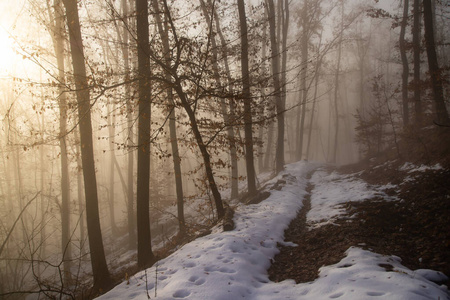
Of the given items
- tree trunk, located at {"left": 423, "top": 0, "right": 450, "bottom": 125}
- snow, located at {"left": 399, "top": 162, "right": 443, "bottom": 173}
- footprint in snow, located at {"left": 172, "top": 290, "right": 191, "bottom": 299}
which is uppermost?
tree trunk, located at {"left": 423, "top": 0, "right": 450, "bottom": 125}

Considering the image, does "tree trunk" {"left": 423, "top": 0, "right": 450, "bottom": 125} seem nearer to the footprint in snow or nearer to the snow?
the snow

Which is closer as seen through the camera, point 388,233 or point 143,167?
point 388,233

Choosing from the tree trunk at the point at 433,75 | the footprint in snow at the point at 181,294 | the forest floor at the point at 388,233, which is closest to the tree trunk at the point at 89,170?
the footprint in snow at the point at 181,294

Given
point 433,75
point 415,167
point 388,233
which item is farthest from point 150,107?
point 433,75

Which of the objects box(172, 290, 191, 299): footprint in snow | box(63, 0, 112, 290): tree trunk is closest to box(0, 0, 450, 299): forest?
box(63, 0, 112, 290): tree trunk

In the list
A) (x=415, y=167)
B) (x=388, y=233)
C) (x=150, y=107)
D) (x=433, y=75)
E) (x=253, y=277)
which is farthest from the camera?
(x=433, y=75)

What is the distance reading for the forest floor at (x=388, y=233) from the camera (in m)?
4.66

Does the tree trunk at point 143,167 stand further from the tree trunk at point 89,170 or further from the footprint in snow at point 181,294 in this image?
the footprint in snow at point 181,294

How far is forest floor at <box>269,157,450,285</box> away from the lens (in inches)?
184

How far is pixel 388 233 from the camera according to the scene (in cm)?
567

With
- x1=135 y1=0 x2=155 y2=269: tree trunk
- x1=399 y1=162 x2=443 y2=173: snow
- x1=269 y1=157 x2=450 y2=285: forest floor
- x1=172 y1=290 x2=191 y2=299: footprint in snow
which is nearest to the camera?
x1=172 y1=290 x2=191 y2=299: footprint in snow

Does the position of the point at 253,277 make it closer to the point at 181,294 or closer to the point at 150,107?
the point at 181,294

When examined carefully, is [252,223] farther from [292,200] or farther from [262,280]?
[292,200]

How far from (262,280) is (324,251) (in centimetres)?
165
